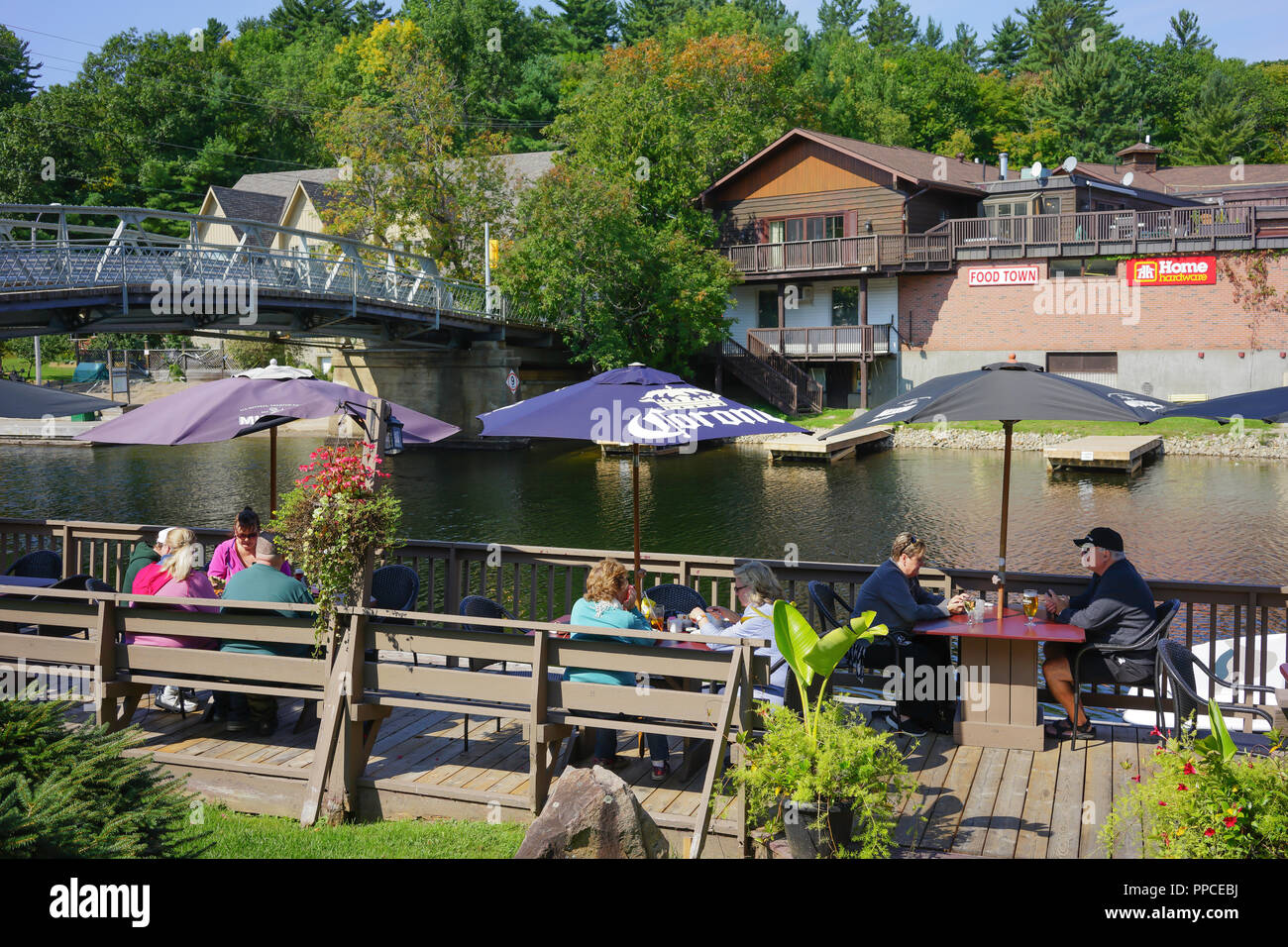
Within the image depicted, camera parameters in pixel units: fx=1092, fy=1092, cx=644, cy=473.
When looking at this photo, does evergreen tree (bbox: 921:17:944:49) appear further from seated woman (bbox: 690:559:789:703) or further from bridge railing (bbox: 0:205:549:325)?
seated woman (bbox: 690:559:789:703)

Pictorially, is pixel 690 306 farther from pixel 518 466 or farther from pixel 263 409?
pixel 263 409

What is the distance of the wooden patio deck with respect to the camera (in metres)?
5.76

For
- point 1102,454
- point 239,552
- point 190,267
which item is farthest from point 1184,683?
point 1102,454

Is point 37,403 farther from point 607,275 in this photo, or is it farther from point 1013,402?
point 607,275

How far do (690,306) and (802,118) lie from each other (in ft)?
60.8

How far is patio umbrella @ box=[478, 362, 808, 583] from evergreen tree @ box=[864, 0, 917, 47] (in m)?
90.4

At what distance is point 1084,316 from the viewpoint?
40500 mm

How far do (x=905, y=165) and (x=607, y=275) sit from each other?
13.4m

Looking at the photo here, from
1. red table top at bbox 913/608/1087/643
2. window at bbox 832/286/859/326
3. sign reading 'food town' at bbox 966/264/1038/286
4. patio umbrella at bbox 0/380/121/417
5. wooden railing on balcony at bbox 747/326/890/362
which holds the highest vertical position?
sign reading 'food town' at bbox 966/264/1038/286

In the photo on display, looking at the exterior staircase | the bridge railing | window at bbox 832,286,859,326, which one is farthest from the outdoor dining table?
window at bbox 832,286,859,326

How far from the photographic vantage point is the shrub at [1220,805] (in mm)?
3945

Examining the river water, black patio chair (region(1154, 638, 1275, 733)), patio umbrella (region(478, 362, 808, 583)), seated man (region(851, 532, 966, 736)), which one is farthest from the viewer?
the river water

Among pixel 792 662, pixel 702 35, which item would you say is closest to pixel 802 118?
pixel 702 35
